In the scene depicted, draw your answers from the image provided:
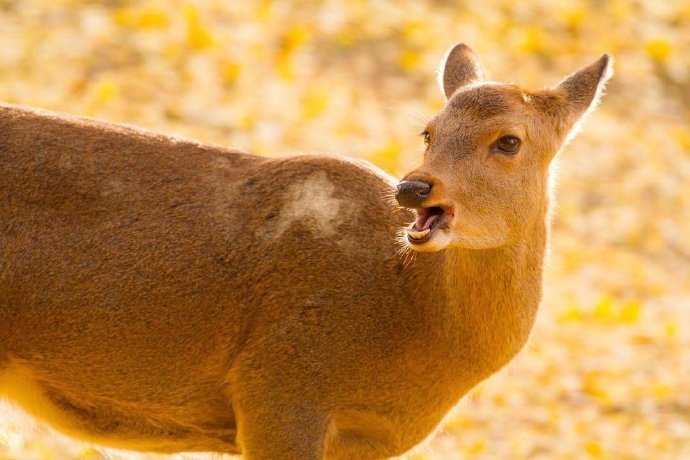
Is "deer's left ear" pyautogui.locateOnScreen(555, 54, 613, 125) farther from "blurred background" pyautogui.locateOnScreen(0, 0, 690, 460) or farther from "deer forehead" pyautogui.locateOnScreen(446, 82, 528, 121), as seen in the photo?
"blurred background" pyautogui.locateOnScreen(0, 0, 690, 460)

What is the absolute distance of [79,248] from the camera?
627 centimetres

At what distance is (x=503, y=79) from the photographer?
630 inches

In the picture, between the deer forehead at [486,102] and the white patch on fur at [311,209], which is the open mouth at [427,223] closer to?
the deer forehead at [486,102]

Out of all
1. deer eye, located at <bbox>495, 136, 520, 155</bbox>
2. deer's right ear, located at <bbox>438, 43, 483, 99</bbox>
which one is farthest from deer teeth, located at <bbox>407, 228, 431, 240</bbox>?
deer's right ear, located at <bbox>438, 43, 483, 99</bbox>

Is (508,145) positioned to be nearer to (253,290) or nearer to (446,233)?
(446,233)

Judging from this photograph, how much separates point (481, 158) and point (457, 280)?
27.5 inches

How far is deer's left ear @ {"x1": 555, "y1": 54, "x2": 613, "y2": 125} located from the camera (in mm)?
6492

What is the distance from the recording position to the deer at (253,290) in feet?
20.3

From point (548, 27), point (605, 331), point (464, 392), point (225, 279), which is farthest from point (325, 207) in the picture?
point (548, 27)

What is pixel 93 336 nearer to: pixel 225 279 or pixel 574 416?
pixel 225 279

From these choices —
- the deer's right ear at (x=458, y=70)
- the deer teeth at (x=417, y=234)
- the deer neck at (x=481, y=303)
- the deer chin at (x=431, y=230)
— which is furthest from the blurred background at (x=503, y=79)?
the deer teeth at (x=417, y=234)

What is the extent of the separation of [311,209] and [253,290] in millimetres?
523

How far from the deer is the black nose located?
1.47 feet

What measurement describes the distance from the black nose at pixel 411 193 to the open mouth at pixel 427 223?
113mm
